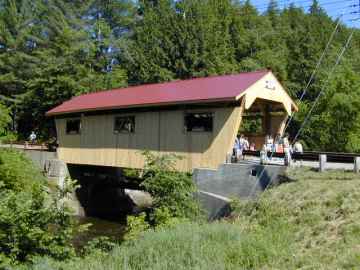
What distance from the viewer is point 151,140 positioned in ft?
63.9

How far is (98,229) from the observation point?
21719mm

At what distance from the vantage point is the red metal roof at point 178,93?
16844mm

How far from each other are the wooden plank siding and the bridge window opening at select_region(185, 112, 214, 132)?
0.55ft

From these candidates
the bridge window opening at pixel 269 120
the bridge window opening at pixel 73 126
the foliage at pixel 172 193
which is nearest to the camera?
the foliage at pixel 172 193

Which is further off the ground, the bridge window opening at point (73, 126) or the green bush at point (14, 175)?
the bridge window opening at point (73, 126)

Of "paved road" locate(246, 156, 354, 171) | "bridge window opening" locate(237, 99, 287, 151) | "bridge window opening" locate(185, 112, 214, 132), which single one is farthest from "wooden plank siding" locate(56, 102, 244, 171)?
"bridge window opening" locate(237, 99, 287, 151)

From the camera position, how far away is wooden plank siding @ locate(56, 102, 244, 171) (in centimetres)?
1680

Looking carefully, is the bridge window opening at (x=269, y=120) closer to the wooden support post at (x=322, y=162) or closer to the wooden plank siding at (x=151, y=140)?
the wooden plank siding at (x=151, y=140)

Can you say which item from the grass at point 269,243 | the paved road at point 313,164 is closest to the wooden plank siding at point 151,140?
the paved road at point 313,164

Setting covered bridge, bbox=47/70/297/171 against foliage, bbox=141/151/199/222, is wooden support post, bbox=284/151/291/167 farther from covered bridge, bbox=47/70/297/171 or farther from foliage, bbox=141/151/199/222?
foliage, bbox=141/151/199/222

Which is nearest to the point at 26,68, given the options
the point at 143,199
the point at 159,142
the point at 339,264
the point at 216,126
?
the point at 143,199

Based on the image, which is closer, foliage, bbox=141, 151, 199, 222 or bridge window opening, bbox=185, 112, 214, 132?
foliage, bbox=141, 151, 199, 222

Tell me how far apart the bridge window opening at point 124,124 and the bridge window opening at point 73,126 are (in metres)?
3.65

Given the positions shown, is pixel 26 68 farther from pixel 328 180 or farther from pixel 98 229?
pixel 328 180
